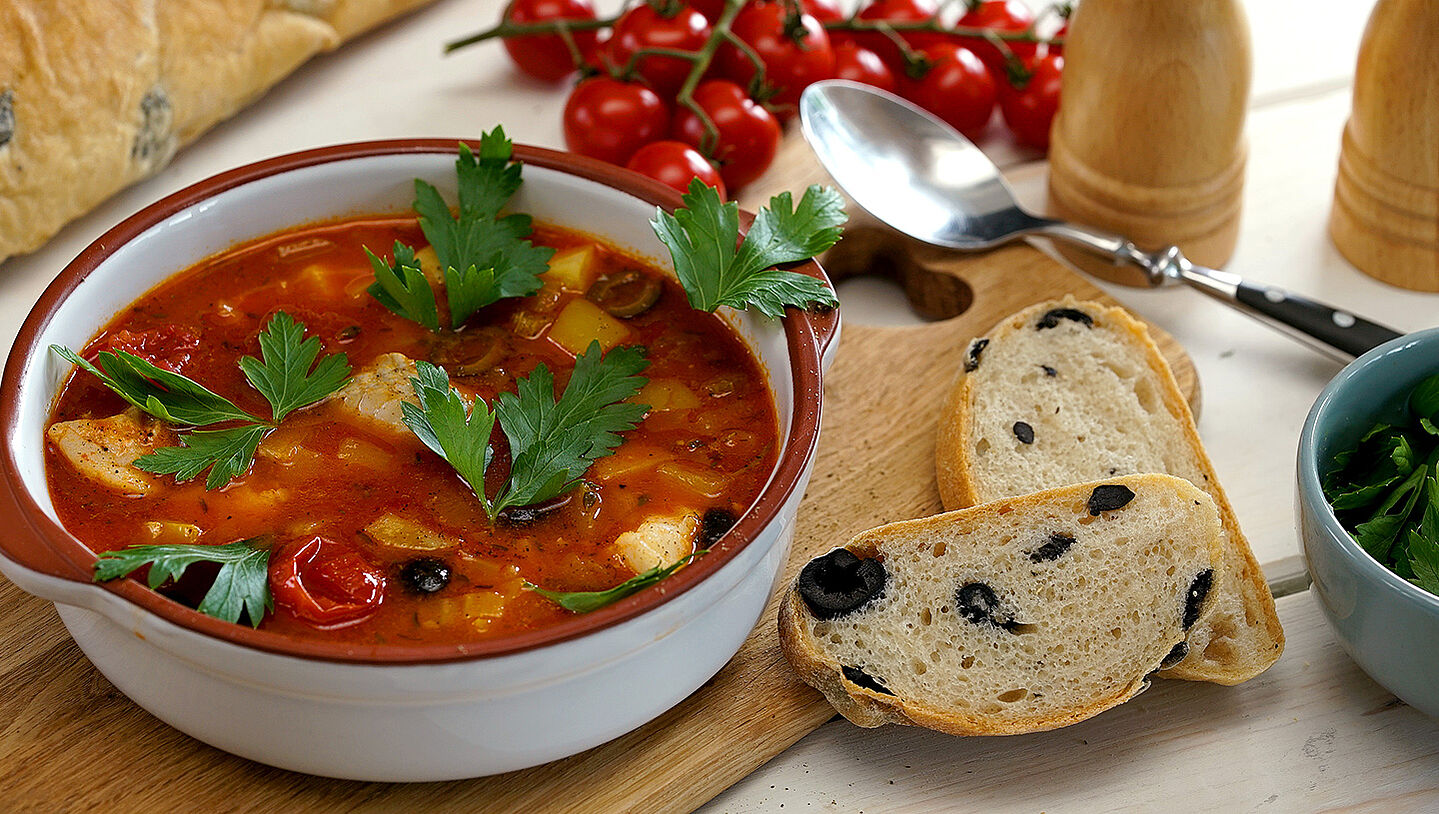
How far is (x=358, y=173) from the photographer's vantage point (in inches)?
114

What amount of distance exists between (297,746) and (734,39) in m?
2.18

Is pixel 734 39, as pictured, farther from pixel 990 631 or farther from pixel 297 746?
pixel 297 746

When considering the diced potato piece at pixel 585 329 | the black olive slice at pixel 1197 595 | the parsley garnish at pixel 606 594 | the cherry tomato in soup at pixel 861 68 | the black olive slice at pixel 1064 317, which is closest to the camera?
the parsley garnish at pixel 606 594

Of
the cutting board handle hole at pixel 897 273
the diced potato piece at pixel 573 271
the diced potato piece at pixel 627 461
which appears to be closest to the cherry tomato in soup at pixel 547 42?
the cutting board handle hole at pixel 897 273

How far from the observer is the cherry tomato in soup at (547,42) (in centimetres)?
395

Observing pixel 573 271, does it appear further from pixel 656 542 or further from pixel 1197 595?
pixel 1197 595

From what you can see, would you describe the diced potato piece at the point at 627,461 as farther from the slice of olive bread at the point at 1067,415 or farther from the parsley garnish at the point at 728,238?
the slice of olive bread at the point at 1067,415

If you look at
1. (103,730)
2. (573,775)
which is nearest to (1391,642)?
(573,775)

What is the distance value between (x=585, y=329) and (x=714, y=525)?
2.00ft

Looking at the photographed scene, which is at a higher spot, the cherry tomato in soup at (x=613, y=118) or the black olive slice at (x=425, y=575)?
the black olive slice at (x=425, y=575)

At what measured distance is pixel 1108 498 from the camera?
2.47 m

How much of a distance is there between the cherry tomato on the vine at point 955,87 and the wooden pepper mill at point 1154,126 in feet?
1.33

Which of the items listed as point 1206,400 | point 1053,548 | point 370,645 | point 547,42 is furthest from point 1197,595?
point 547,42

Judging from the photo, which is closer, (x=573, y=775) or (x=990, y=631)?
(x=573, y=775)
